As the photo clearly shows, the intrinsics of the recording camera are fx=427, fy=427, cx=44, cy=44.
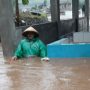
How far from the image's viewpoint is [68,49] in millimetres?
10156

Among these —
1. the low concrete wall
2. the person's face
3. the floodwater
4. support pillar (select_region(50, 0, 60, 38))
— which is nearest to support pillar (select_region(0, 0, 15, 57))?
the person's face

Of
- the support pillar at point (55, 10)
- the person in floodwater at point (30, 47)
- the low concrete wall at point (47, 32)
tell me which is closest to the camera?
the person in floodwater at point (30, 47)

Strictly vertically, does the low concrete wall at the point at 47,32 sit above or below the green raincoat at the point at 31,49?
below

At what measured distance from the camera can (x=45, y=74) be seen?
808 centimetres

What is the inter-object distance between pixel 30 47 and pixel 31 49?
51mm

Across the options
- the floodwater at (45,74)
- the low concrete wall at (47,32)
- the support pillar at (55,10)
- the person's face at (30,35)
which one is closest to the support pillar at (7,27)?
the person's face at (30,35)

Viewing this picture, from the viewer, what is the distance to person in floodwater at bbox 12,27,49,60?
9758mm

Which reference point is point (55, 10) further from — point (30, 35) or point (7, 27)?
point (30, 35)

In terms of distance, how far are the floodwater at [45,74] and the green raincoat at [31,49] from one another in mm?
215

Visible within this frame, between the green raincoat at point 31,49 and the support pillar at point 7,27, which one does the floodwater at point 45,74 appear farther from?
the support pillar at point 7,27

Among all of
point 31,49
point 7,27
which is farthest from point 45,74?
point 7,27

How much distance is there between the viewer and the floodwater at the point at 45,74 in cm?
707

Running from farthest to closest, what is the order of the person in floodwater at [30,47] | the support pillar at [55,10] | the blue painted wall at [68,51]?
the support pillar at [55,10], the blue painted wall at [68,51], the person in floodwater at [30,47]

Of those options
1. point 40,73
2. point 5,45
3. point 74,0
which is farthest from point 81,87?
point 74,0
